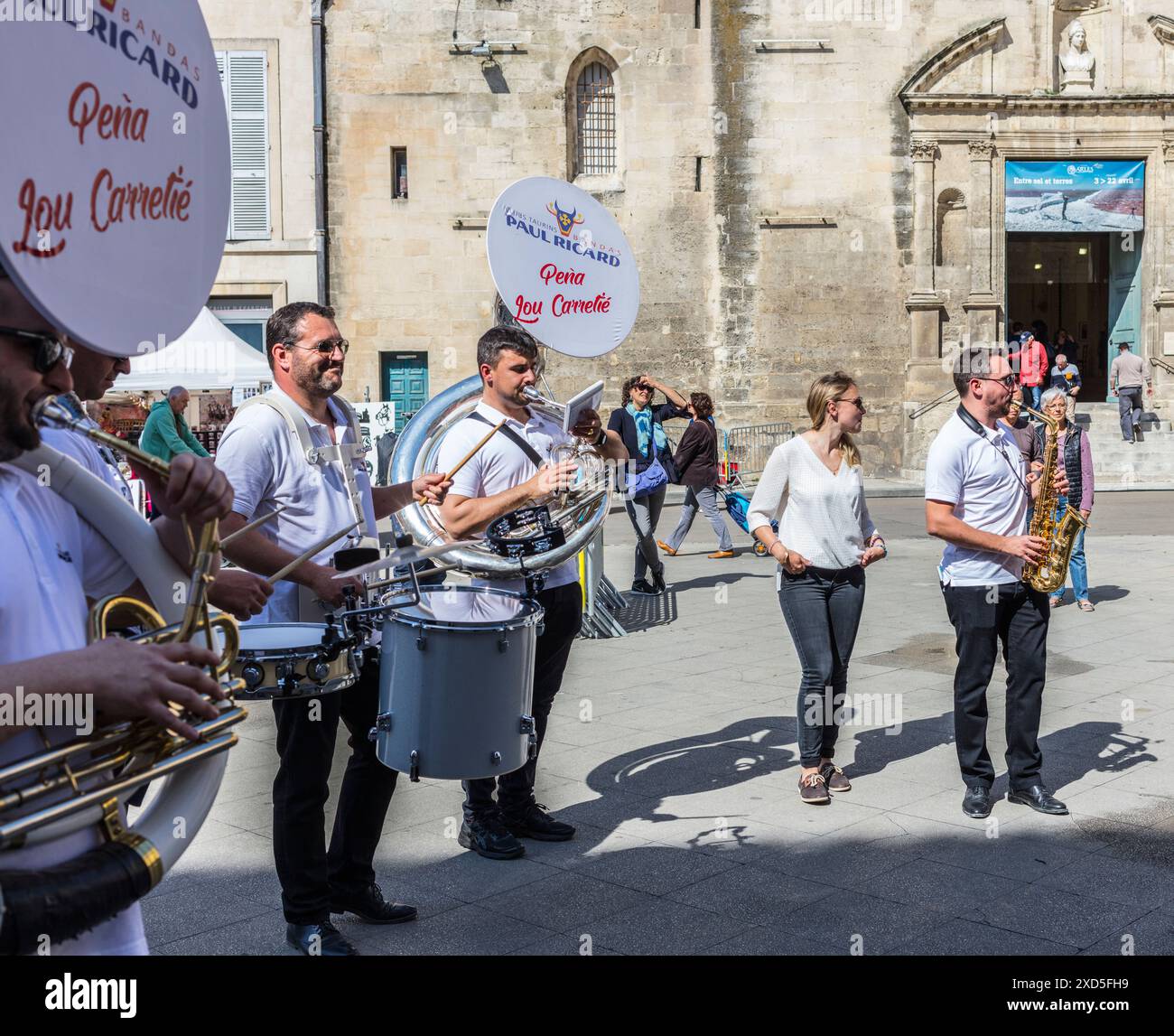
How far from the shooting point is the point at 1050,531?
6559 mm

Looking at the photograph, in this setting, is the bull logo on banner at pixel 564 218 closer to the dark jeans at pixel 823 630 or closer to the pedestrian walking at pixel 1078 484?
the dark jeans at pixel 823 630

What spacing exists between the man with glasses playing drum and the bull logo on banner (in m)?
2.55

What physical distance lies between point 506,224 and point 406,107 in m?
19.8

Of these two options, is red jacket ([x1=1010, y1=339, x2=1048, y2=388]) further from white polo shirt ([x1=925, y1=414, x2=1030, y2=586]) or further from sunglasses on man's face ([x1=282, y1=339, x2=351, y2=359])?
sunglasses on man's face ([x1=282, y1=339, x2=351, y2=359])

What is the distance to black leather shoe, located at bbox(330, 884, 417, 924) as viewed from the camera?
185 inches

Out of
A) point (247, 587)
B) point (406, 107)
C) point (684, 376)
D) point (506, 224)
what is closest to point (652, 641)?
point (506, 224)

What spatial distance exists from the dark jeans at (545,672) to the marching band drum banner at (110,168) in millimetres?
3319

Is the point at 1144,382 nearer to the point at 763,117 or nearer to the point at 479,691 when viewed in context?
the point at 763,117

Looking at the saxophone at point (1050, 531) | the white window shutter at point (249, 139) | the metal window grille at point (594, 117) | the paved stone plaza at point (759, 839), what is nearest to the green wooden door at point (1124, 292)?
the metal window grille at point (594, 117)

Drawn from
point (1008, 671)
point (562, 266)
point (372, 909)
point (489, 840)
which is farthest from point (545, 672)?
point (562, 266)

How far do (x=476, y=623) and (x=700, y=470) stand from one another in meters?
10.2

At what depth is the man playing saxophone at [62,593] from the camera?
219 cm

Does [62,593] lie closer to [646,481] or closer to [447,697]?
[447,697]

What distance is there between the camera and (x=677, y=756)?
6926mm
